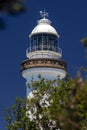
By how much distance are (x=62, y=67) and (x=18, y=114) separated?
23191 mm

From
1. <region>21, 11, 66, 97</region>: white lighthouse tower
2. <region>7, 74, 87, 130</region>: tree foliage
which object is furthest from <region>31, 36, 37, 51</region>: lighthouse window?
<region>7, 74, 87, 130</region>: tree foliage

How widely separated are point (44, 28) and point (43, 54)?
322 centimetres

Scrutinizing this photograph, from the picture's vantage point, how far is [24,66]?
6450 cm

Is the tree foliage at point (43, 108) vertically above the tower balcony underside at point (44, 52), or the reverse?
the tower balcony underside at point (44, 52)

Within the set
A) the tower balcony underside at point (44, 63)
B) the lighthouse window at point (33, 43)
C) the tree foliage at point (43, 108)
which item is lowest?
the tree foliage at point (43, 108)

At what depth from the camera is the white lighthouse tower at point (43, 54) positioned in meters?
63.0

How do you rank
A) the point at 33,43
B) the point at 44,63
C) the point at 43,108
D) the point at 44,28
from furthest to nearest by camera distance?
1. the point at 33,43
2. the point at 44,28
3. the point at 44,63
4. the point at 43,108

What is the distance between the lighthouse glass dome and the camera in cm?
6425

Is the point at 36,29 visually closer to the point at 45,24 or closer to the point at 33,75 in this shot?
the point at 45,24

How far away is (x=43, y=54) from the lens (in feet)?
211

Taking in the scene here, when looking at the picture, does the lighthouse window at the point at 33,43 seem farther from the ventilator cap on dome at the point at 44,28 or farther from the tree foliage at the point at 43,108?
the tree foliage at the point at 43,108

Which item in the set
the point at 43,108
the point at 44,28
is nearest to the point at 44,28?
the point at 44,28

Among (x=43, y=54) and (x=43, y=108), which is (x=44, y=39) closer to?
(x=43, y=54)

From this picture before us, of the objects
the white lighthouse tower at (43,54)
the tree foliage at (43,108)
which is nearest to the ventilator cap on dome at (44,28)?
the white lighthouse tower at (43,54)
